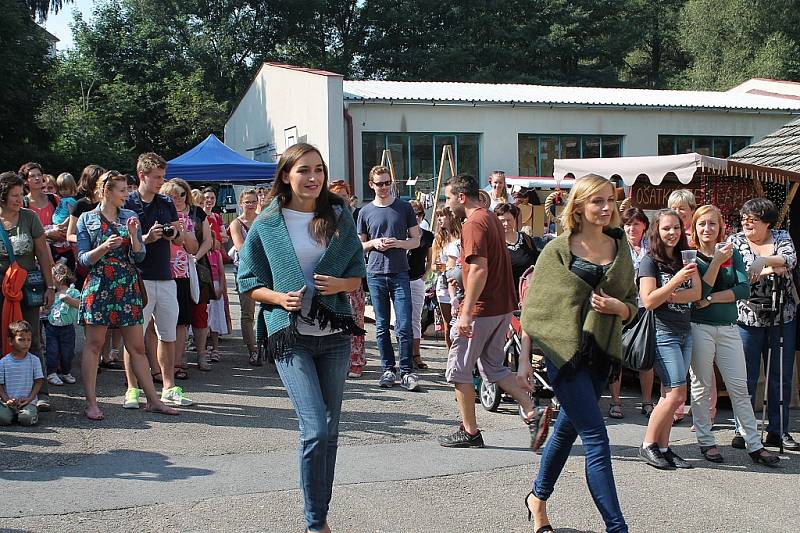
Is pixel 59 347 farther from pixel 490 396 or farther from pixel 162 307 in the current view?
pixel 490 396

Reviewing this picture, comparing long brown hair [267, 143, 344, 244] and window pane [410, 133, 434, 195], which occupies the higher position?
window pane [410, 133, 434, 195]

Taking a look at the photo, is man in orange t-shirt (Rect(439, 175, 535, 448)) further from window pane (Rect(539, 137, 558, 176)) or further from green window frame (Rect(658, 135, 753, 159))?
green window frame (Rect(658, 135, 753, 159))

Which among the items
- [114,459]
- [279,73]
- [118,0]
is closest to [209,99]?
[118,0]

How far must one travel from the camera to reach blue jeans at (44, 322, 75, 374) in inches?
329

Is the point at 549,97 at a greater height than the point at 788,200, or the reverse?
the point at 549,97

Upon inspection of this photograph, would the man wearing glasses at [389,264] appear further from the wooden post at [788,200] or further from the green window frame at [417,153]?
the green window frame at [417,153]

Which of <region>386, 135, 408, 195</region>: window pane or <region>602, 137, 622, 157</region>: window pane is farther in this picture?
<region>602, 137, 622, 157</region>: window pane

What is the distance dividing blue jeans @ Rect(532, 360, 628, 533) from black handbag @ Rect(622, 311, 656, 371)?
37.1 inches

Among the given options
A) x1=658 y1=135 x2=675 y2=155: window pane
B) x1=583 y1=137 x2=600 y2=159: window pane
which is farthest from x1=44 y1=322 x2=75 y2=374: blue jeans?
x1=658 y1=135 x2=675 y2=155: window pane

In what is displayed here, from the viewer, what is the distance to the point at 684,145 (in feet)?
97.8

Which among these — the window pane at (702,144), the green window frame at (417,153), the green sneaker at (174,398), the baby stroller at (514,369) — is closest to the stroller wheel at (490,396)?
the baby stroller at (514,369)

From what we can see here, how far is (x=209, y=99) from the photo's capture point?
40625 mm

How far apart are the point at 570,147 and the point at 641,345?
23763 millimetres

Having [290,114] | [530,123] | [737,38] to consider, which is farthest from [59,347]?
[737,38]
